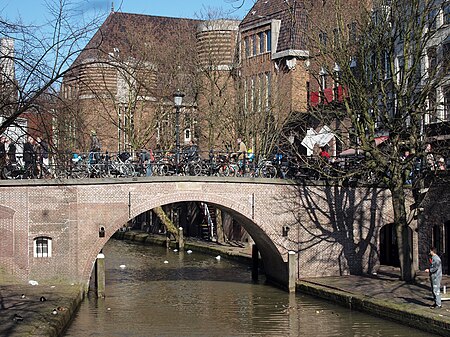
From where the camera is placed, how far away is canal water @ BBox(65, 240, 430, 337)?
2570 centimetres

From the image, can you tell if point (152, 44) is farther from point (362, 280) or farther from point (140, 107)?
point (362, 280)

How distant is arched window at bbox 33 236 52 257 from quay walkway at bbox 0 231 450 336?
113 centimetres

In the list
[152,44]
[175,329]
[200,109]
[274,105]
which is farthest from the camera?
[152,44]

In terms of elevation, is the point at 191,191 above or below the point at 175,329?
above

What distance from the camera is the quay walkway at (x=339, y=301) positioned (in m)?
23.0

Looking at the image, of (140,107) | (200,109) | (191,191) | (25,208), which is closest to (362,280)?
(191,191)

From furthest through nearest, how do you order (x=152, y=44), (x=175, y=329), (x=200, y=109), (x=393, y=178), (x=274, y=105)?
1. (x=152, y=44)
2. (x=200, y=109)
3. (x=274, y=105)
4. (x=393, y=178)
5. (x=175, y=329)

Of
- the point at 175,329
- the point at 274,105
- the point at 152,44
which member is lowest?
the point at 175,329

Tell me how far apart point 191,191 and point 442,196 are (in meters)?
8.90

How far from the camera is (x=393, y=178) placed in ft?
98.6

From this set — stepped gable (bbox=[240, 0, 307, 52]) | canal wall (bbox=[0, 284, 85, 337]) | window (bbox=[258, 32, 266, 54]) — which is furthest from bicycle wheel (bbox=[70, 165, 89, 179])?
window (bbox=[258, 32, 266, 54])

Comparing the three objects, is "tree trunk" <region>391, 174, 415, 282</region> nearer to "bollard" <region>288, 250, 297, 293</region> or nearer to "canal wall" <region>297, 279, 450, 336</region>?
"canal wall" <region>297, 279, 450, 336</region>

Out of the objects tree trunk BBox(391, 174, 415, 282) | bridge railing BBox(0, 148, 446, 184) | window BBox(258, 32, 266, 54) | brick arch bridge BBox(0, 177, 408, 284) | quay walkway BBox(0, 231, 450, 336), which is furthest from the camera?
window BBox(258, 32, 266, 54)

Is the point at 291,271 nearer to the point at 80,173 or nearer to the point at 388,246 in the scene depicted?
the point at 388,246
